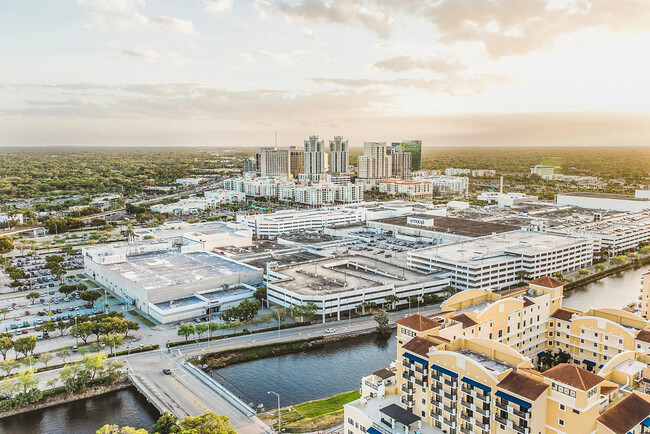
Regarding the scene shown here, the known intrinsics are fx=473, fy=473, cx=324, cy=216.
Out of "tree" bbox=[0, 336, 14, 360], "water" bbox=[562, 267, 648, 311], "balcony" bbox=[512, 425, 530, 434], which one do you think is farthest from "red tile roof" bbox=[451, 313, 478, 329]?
"tree" bbox=[0, 336, 14, 360]

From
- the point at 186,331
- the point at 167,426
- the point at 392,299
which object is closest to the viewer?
the point at 167,426

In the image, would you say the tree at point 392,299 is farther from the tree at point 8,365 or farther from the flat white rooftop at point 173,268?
the tree at point 8,365

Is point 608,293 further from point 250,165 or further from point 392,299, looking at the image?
point 250,165

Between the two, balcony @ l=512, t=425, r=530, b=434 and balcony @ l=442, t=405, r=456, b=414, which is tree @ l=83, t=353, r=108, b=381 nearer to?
balcony @ l=442, t=405, r=456, b=414

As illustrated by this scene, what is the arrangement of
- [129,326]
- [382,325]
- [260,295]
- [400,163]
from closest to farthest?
1. [129,326]
2. [382,325]
3. [260,295]
4. [400,163]

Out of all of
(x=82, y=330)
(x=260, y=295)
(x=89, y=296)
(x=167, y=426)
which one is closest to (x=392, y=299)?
(x=260, y=295)

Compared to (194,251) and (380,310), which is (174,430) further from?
(194,251)

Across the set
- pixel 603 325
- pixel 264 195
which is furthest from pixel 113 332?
pixel 264 195
